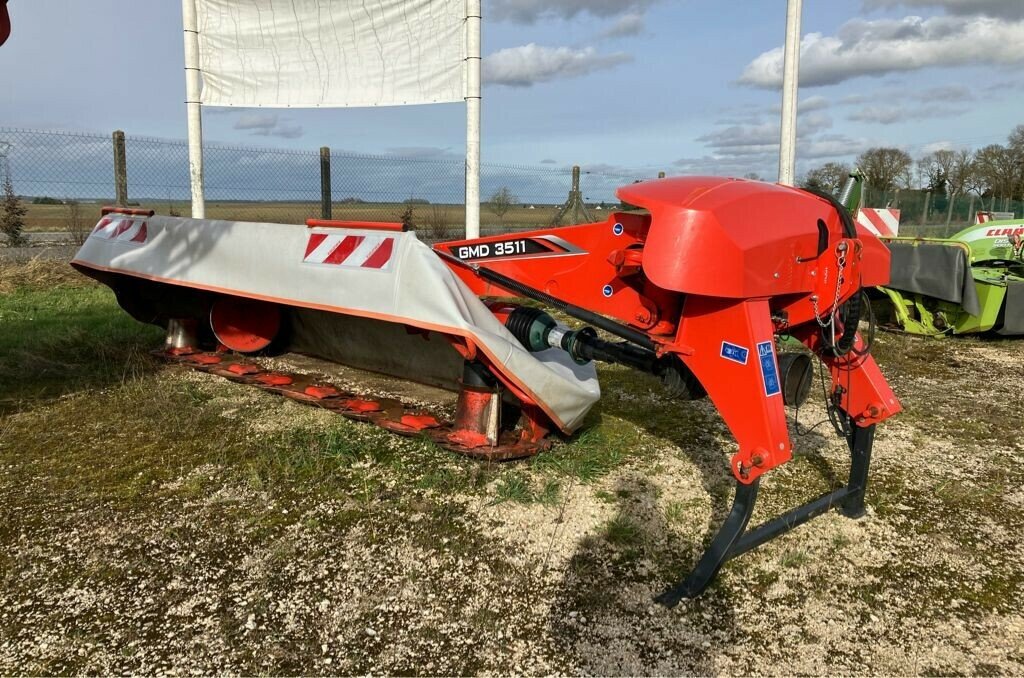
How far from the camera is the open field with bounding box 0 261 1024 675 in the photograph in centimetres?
219

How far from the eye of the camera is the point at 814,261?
259 centimetres

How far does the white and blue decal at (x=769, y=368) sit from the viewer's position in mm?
2404

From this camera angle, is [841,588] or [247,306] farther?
[247,306]

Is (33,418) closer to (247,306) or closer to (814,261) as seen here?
(247,306)

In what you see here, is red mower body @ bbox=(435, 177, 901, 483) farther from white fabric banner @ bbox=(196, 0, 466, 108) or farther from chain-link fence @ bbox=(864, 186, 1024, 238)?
chain-link fence @ bbox=(864, 186, 1024, 238)

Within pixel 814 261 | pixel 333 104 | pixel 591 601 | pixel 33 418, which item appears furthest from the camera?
pixel 333 104

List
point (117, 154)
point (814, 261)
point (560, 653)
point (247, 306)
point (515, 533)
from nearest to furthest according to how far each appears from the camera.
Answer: point (560, 653) → point (814, 261) → point (515, 533) → point (247, 306) → point (117, 154)

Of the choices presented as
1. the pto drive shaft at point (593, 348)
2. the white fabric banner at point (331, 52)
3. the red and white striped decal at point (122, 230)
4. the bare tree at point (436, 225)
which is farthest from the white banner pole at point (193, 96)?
the bare tree at point (436, 225)

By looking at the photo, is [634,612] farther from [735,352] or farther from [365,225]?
[365,225]

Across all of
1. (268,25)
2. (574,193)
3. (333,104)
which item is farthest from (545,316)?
(574,193)

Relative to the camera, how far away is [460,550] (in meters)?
2.71

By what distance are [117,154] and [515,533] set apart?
29.6 feet

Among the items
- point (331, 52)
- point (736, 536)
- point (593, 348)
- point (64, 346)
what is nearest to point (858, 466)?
point (736, 536)

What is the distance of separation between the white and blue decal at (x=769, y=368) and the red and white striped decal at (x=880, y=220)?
7644 mm
